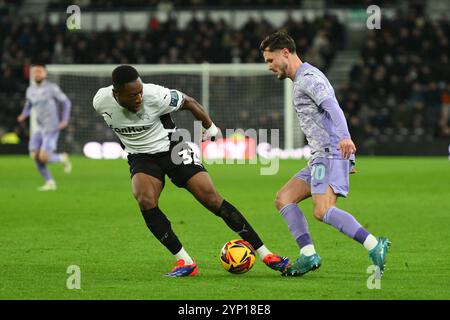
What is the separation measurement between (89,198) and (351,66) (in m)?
18.5

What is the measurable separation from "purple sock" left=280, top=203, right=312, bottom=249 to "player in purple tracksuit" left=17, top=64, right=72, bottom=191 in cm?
1050

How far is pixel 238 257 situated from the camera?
900 centimetres

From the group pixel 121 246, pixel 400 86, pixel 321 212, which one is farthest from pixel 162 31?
pixel 321 212

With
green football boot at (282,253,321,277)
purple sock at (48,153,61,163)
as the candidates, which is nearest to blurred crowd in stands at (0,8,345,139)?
purple sock at (48,153,61,163)

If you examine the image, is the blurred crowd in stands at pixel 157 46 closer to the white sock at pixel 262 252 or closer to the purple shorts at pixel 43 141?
the purple shorts at pixel 43 141

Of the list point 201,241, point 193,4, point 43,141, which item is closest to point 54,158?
point 43,141

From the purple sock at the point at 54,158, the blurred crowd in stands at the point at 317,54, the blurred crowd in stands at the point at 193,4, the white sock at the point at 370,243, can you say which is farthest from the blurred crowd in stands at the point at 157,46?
the white sock at the point at 370,243

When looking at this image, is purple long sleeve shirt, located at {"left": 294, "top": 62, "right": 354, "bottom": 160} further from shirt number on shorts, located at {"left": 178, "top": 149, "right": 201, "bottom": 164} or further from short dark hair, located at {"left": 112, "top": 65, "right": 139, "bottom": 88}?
short dark hair, located at {"left": 112, "top": 65, "right": 139, "bottom": 88}

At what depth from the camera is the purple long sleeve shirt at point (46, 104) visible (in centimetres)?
1977

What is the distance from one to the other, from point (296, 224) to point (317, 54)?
22835 millimetres

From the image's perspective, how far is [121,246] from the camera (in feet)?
36.5

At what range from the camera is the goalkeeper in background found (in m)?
8.98

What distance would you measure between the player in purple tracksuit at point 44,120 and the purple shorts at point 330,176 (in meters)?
10.9
